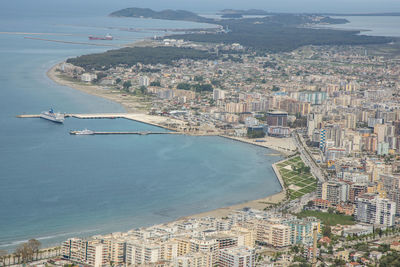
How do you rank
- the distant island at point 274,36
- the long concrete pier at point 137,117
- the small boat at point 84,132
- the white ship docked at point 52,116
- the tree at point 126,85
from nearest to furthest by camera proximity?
the small boat at point 84,132 → the white ship docked at point 52,116 → the long concrete pier at point 137,117 → the tree at point 126,85 → the distant island at point 274,36

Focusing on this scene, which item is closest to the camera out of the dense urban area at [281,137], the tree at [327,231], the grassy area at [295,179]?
the dense urban area at [281,137]

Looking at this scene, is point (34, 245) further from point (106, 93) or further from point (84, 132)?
point (106, 93)

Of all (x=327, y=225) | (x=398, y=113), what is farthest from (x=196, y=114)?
(x=327, y=225)

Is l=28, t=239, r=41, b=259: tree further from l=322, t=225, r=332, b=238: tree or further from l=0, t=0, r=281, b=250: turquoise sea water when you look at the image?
l=322, t=225, r=332, b=238: tree

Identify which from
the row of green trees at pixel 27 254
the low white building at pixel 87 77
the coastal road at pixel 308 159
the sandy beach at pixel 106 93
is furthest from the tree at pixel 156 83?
the row of green trees at pixel 27 254

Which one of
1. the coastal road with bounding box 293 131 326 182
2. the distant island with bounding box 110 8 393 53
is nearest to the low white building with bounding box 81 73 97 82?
the coastal road with bounding box 293 131 326 182

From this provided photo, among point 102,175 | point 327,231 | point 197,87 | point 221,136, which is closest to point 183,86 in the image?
point 197,87

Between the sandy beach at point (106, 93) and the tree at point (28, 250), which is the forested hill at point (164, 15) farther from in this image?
the tree at point (28, 250)

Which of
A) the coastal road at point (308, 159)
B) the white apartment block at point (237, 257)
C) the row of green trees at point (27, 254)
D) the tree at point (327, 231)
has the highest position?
the white apartment block at point (237, 257)
